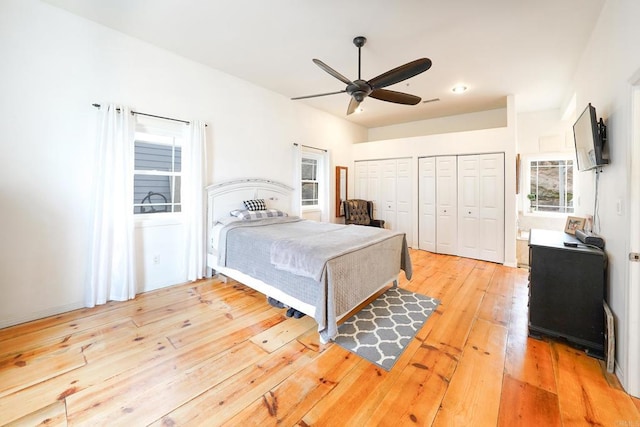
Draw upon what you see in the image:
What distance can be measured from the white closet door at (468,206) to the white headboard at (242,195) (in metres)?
3.20

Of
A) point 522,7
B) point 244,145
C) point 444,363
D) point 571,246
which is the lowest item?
point 444,363

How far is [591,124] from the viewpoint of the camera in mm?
2051

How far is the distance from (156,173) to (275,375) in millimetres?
2860

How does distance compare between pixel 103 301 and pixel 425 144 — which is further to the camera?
pixel 425 144

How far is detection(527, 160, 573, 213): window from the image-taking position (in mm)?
4926

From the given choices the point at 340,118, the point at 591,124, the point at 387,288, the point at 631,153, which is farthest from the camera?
the point at 340,118

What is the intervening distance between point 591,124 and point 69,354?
445cm

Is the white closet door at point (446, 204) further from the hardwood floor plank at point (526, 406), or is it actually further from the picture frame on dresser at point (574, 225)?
the hardwood floor plank at point (526, 406)

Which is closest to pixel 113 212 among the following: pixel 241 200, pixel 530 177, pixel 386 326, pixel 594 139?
pixel 241 200

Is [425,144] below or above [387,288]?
above

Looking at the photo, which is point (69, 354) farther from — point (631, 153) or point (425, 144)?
point (425, 144)

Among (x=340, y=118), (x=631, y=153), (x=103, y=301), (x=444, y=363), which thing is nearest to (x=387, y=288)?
(x=444, y=363)

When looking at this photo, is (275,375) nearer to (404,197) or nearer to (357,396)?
(357,396)

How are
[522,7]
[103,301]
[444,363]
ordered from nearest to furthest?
[444,363] → [522,7] → [103,301]
